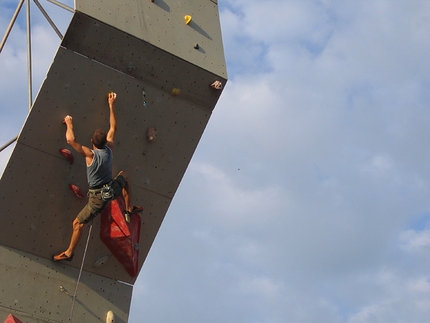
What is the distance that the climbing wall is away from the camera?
878 centimetres

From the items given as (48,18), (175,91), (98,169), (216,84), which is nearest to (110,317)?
(98,169)

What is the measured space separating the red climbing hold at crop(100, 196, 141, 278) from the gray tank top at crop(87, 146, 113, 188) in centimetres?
48

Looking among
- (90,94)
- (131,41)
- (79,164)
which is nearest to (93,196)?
(79,164)

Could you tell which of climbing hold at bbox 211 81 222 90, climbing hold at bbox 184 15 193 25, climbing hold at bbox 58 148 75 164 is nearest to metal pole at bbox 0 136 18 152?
climbing hold at bbox 58 148 75 164

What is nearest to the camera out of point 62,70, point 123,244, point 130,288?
point 62,70

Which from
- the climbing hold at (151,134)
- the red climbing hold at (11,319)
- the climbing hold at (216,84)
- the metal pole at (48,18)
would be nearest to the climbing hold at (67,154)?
the climbing hold at (151,134)

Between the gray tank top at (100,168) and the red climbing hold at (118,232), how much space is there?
483 mm

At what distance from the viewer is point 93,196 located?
29.0ft

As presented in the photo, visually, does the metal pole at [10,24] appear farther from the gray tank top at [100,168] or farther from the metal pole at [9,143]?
the gray tank top at [100,168]

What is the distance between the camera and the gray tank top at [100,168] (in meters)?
8.71

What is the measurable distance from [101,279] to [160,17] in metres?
3.29

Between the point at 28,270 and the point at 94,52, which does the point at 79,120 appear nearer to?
the point at 94,52

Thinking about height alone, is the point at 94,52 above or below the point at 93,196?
above

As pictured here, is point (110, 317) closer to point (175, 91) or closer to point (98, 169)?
point (98, 169)
